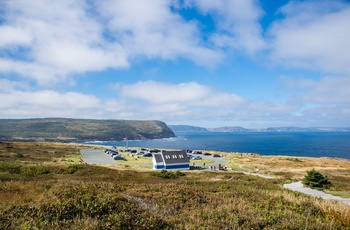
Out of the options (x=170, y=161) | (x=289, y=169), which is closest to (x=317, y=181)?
(x=170, y=161)

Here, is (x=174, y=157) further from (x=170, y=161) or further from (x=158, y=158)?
(x=158, y=158)

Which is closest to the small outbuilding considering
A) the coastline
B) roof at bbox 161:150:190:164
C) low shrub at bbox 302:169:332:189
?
roof at bbox 161:150:190:164

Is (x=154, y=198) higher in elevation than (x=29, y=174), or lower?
higher

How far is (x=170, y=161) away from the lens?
210ft

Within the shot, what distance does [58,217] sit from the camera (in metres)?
7.18

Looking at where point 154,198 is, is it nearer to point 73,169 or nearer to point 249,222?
point 249,222

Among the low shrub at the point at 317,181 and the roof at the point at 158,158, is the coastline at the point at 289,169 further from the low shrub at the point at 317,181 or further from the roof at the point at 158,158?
the roof at the point at 158,158

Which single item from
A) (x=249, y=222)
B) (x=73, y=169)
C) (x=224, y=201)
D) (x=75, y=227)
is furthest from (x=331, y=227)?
(x=73, y=169)

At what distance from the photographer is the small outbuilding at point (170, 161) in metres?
62.2

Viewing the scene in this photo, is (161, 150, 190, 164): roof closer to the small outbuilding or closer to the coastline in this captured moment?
the small outbuilding

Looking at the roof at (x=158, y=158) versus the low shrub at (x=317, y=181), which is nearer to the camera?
the low shrub at (x=317, y=181)

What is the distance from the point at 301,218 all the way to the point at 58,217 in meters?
7.94

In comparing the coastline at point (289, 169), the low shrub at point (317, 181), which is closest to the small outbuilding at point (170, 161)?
the coastline at point (289, 169)

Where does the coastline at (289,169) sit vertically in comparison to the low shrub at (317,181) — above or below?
below
